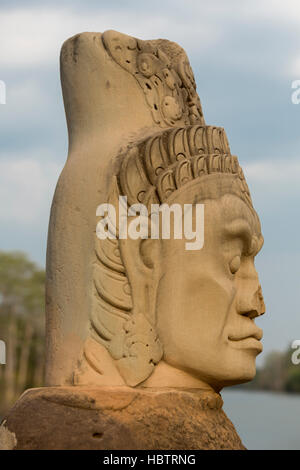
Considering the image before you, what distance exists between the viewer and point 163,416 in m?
4.68

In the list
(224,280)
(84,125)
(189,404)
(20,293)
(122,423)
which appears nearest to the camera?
(122,423)

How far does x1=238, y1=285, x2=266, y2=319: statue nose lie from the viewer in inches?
208

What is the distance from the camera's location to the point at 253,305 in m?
5.32

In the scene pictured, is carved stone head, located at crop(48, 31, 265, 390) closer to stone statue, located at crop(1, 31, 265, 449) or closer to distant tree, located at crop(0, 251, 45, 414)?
stone statue, located at crop(1, 31, 265, 449)

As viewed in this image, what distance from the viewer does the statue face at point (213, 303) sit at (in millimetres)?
5016

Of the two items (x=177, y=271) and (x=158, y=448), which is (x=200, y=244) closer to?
(x=177, y=271)

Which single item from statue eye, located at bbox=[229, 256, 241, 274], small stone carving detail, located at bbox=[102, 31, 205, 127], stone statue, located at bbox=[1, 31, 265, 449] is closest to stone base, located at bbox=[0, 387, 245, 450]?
stone statue, located at bbox=[1, 31, 265, 449]

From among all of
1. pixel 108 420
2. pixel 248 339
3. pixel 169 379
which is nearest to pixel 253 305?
pixel 248 339

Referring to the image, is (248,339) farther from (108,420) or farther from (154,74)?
(154,74)

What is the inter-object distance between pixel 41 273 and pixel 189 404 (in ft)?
68.4

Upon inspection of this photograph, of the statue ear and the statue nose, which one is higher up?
the statue ear

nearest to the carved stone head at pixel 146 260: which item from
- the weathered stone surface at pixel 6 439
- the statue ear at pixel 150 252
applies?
the statue ear at pixel 150 252

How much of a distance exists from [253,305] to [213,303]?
38 centimetres

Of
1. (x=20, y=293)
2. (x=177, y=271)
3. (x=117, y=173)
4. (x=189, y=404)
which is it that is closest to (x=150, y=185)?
(x=117, y=173)
